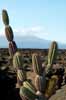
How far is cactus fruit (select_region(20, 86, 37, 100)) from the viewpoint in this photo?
655 centimetres

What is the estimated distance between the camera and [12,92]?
1535 centimetres

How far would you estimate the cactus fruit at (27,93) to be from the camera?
21.5 feet

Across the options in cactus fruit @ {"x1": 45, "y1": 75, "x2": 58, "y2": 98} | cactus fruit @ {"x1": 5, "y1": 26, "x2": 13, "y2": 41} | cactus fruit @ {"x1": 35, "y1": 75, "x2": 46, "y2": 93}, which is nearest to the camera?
cactus fruit @ {"x1": 35, "y1": 75, "x2": 46, "y2": 93}

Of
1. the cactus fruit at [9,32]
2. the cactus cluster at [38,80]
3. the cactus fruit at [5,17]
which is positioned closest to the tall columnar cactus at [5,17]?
the cactus fruit at [5,17]

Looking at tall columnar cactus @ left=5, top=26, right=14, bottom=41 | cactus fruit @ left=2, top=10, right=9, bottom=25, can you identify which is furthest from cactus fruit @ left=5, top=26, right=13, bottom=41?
cactus fruit @ left=2, top=10, right=9, bottom=25

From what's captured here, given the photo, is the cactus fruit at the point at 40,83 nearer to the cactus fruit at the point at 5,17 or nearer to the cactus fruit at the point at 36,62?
the cactus fruit at the point at 36,62

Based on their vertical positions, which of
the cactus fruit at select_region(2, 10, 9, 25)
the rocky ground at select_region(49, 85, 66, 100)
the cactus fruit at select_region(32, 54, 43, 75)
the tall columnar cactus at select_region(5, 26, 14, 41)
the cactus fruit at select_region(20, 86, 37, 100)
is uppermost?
the cactus fruit at select_region(2, 10, 9, 25)

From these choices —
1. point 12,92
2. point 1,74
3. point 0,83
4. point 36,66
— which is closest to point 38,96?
point 36,66

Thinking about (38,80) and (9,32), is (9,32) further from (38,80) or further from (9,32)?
(38,80)

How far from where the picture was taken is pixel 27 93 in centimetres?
661

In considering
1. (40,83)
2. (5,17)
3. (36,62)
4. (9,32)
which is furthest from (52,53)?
(5,17)

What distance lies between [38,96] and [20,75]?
0.56 meters

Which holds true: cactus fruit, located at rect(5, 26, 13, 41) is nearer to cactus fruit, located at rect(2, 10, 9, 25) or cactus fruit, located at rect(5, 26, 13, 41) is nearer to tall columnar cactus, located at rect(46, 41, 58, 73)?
cactus fruit, located at rect(2, 10, 9, 25)

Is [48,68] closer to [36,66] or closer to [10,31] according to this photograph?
[36,66]
